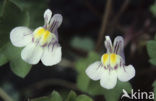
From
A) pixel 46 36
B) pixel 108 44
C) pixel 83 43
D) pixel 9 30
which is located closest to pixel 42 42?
pixel 46 36

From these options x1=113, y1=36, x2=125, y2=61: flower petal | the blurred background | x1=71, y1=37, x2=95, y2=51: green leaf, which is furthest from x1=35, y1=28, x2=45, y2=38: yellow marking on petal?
x1=71, y1=37, x2=95, y2=51: green leaf

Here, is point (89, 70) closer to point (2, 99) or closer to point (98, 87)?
point (98, 87)

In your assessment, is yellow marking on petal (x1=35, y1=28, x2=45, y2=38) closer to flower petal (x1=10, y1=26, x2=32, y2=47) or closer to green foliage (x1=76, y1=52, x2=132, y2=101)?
flower petal (x1=10, y1=26, x2=32, y2=47)

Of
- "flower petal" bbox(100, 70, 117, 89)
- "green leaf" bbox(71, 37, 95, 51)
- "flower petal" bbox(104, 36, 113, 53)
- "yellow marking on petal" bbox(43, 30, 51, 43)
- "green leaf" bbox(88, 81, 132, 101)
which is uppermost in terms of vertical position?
"green leaf" bbox(71, 37, 95, 51)

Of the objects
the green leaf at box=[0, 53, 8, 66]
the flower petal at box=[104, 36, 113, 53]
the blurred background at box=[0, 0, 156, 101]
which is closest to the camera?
the flower petal at box=[104, 36, 113, 53]

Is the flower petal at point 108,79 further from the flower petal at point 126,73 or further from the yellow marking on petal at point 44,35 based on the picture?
the yellow marking on petal at point 44,35

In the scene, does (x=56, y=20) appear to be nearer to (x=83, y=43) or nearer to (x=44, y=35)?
(x=44, y=35)

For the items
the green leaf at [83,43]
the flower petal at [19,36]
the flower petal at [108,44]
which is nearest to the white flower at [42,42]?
the flower petal at [19,36]
